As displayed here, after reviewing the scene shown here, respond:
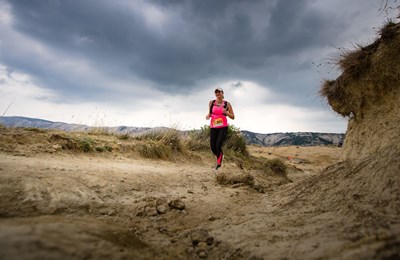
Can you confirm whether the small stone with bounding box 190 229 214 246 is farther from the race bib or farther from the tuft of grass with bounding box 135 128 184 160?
the tuft of grass with bounding box 135 128 184 160

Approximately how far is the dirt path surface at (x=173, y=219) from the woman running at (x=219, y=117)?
151cm

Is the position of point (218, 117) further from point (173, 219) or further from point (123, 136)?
point (123, 136)

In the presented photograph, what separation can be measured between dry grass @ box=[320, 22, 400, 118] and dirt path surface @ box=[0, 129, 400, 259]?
1.79 m

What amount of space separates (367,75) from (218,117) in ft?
10.4

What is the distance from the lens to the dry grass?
4.23 m

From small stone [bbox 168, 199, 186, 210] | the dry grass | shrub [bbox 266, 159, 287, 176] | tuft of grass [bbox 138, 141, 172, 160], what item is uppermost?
the dry grass

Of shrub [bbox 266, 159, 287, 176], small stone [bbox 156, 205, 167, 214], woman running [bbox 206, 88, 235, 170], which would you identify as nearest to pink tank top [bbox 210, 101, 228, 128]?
woman running [bbox 206, 88, 235, 170]

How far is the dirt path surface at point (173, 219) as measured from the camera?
5.02ft

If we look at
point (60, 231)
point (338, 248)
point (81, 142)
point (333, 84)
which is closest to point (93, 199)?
point (60, 231)

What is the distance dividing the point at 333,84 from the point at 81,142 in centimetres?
618

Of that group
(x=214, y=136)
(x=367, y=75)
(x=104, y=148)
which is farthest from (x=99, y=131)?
(x=367, y=75)

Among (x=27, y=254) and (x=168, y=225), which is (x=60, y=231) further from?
(x=168, y=225)

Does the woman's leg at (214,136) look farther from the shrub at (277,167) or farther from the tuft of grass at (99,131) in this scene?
the tuft of grass at (99,131)

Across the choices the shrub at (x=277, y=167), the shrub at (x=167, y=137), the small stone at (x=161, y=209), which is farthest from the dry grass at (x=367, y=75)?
the shrub at (x=167, y=137)
